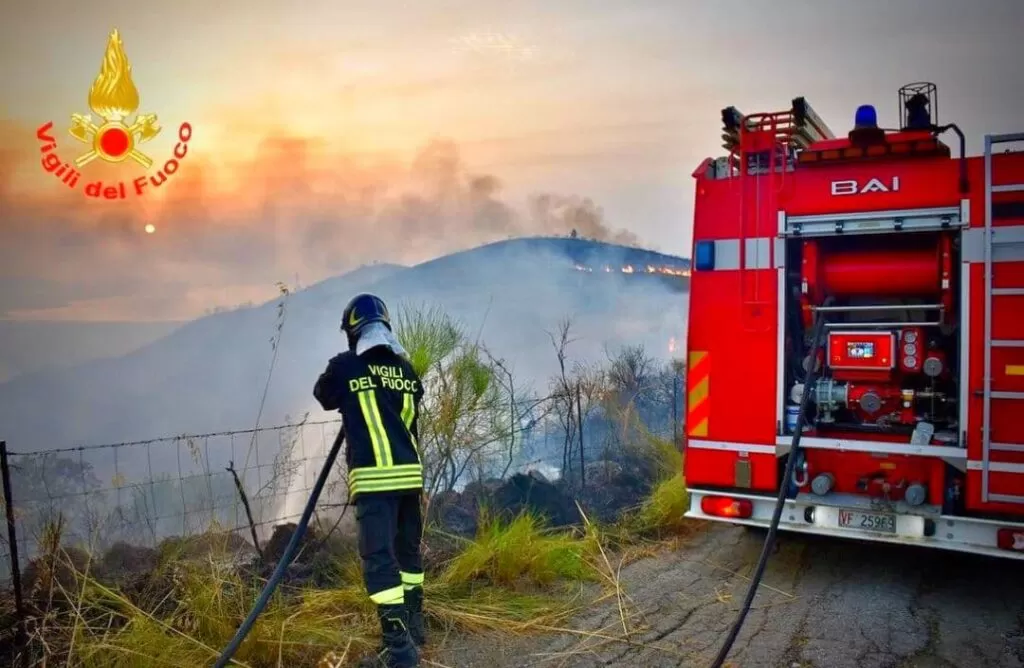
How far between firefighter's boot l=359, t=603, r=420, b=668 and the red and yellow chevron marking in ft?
8.90

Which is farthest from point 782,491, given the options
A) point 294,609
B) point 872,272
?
point 294,609

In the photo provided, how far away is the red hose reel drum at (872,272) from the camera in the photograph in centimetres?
545

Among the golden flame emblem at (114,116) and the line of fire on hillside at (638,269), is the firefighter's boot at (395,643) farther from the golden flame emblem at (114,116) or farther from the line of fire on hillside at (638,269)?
the line of fire on hillside at (638,269)

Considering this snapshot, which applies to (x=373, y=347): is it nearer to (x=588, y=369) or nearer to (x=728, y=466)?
(x=728, y=466)

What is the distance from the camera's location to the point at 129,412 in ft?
51.6

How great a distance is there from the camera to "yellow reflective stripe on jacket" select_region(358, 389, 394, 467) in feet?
13.5

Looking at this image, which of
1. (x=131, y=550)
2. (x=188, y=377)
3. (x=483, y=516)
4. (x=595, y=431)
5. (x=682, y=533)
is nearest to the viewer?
(x=483, y=516)

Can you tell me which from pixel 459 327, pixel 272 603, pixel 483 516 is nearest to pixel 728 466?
pixel 483 516

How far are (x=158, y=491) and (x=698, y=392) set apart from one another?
10.2 m

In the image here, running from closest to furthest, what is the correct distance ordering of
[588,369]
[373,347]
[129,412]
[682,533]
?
[373,347]
[682,533]
[588,369]
[129,412]

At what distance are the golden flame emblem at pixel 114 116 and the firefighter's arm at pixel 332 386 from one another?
4425mm

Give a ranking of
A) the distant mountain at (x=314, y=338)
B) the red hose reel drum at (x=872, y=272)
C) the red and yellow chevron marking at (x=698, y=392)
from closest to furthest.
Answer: the red hose reel drum at (x=872, y=272)
the red and yellow chevron marking at (x=698, y=392)
the distant mountain at (x=314, y=338)

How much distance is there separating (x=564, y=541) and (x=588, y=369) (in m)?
4.07

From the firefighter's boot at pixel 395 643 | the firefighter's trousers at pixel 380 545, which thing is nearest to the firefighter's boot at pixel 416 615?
the firefighter's trousers at pixel 380 545
